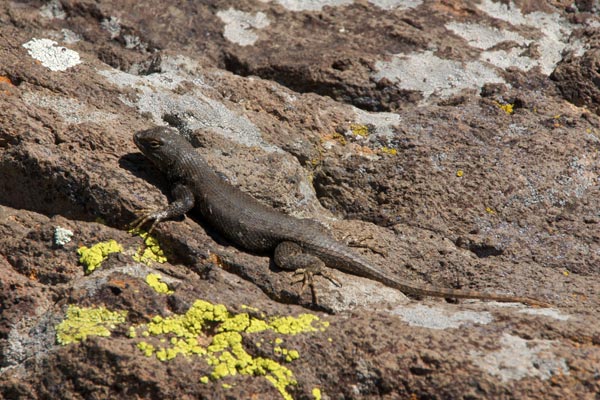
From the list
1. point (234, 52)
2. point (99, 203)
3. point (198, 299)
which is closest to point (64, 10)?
point (234, 52)

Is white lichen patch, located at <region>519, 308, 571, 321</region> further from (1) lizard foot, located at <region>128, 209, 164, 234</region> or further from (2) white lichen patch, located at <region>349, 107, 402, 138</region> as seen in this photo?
(1) lizard foot, located at <region>128, 209, 164, 234</region>

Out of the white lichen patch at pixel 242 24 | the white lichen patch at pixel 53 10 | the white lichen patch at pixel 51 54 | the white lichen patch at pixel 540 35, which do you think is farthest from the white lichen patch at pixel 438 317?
the white lichen patch at pixel 53 10

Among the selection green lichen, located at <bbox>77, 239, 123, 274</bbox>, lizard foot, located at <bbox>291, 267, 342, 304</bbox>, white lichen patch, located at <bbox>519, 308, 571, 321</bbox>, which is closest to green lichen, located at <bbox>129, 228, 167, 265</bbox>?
green lichen, located at <bbox>77, 239, 123, 274</bbox>

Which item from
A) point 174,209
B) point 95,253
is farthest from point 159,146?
point 95,253

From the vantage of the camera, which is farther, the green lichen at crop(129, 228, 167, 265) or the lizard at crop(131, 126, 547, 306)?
the lizard at crop(131, 126, 547, 306)

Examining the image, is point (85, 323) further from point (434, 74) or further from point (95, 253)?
point (434, 74)

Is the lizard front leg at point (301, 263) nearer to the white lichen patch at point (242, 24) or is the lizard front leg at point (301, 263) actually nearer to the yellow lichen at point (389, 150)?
the yellow lichen at point (389, 150)
